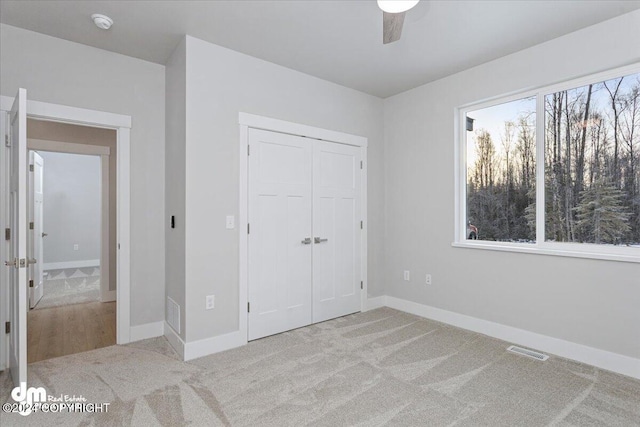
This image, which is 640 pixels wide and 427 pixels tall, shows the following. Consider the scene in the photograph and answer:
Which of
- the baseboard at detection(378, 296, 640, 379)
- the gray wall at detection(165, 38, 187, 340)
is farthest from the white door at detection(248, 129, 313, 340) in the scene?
the baseboard at detection(378, 296, 640, 379)

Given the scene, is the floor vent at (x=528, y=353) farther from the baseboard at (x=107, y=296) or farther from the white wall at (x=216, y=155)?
the baseboard at (x=107, y=296)

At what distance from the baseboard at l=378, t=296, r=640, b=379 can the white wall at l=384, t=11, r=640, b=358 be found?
52mm

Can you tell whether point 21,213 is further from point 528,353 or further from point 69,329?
point 528,353

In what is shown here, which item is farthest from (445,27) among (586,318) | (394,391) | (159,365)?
(159,365)

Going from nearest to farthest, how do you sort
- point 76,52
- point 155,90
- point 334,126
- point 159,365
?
1. point 159,365
2. point 76,52
3. point 155,90
4. point 334,126

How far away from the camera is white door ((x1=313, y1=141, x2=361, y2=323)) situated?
3.67 metres

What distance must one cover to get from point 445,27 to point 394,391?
2.80m

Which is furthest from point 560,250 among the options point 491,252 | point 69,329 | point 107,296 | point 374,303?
point 107,296

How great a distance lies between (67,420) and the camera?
6.43 ft

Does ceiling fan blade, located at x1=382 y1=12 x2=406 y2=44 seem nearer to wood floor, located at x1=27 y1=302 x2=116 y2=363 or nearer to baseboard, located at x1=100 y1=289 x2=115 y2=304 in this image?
wood floor, located at x1=27 y1=302 x2=116 y2=363

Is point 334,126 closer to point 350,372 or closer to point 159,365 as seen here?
point 350,372

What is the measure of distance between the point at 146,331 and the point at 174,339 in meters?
0.43

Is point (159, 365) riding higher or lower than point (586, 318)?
lower

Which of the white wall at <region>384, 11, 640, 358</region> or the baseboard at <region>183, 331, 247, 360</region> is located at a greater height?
the white wall at <region>384, 11, 640, 358</region>
